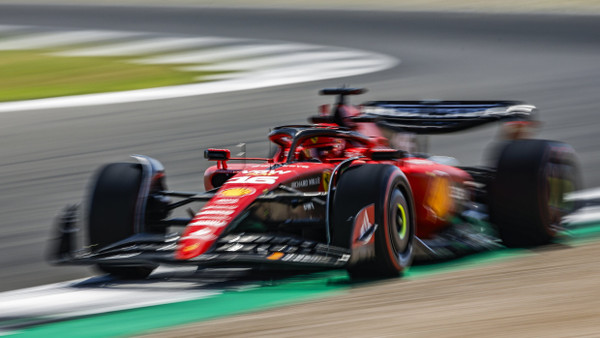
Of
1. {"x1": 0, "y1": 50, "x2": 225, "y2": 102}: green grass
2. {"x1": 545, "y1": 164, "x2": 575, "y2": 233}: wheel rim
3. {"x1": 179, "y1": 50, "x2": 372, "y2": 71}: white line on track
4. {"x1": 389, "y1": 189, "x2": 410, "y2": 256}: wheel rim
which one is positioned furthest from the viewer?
{"x1": 179, "y1": 50, "x2": 372, "y2": 71}: white line on track

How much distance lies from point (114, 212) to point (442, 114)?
289 cm

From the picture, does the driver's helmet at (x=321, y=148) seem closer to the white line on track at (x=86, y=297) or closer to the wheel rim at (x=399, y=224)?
the wheel rim at (x=399, y=224)

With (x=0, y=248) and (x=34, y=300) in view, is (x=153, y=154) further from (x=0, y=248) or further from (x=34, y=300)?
(x=34, y=300)

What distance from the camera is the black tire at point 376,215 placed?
20.0ft

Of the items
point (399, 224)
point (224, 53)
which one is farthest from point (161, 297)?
point (224, 53)

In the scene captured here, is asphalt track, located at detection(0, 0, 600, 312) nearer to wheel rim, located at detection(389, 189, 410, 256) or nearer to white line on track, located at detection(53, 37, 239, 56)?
white line on track, located at detection(53, 37, 239, 56)


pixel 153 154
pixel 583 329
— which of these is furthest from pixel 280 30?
pixel 583 329

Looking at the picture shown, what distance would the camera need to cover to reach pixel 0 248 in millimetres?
7656

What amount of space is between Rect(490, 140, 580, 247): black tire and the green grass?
399 inches

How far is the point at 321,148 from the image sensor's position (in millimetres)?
7352

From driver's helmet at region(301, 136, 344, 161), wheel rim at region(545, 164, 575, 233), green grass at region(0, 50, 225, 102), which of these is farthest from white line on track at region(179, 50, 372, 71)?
wheel rim at region(545, 164, 575, 233)

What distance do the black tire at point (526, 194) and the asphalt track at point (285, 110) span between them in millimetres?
2908

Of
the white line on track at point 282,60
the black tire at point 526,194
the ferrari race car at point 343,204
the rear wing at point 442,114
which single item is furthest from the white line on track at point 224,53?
the black tire at point 526,194

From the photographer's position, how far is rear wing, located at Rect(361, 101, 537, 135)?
25.9ft
